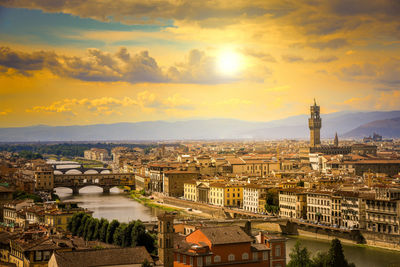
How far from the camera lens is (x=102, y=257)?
60.3 ft

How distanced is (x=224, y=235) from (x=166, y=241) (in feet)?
5.65

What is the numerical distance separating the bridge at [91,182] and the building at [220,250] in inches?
1876

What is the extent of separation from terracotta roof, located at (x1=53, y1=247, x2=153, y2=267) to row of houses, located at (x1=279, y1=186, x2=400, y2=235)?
15877 millimetres

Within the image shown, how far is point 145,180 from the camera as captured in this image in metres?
67.8

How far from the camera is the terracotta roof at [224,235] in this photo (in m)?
19.4

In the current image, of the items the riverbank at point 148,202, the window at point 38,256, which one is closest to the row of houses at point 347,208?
the riverbank at point 148,202

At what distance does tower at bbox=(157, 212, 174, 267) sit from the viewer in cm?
1925

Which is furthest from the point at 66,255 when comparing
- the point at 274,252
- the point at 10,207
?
the point at 10,207

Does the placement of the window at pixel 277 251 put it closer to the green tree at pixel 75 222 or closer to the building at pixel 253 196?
the green tree at pixel 75 222

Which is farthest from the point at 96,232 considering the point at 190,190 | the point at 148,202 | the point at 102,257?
the point at 190,190

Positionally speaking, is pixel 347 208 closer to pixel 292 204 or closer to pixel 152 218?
pixel 292 204

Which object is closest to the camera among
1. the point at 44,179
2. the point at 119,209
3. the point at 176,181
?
the point at 119,209

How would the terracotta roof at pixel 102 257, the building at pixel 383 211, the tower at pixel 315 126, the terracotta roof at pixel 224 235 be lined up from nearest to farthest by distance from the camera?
1. the terracotta roof at pixel 102 257
2. the terracotta roof at pixel 224 235
3. the building at pixel 383 211
4. the tower at pixel 315 126

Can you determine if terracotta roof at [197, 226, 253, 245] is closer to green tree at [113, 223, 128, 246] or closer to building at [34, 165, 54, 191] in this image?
green tree at [113, 223, 128, 246]
